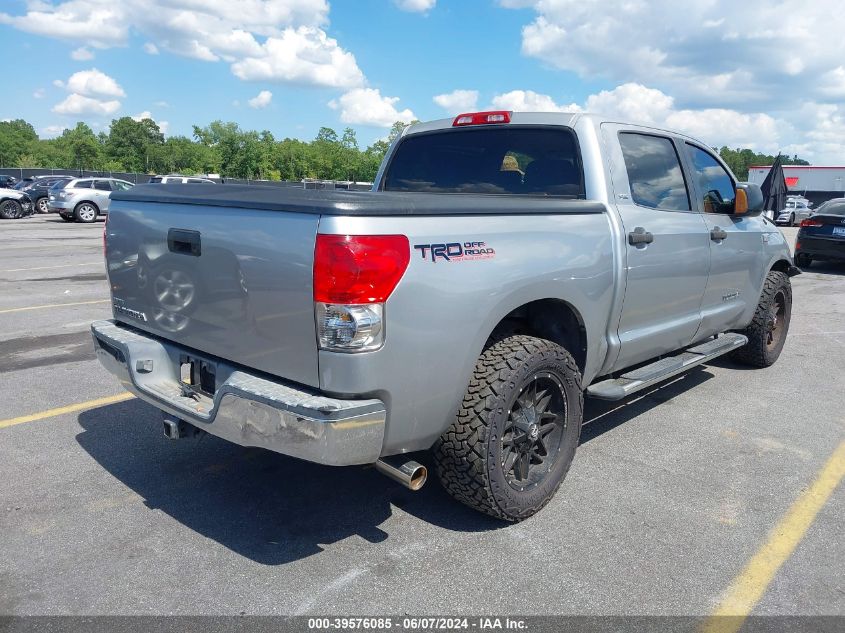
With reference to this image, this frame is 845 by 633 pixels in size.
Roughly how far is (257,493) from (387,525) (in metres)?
0.77

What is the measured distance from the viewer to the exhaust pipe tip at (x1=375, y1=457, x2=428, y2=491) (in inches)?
109

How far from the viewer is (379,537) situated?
3182mm

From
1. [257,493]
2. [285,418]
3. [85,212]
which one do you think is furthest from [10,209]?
[285,418]

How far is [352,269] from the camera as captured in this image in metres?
2.47

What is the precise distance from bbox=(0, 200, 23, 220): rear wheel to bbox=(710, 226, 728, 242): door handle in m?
27.2

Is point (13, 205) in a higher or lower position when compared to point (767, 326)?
lower

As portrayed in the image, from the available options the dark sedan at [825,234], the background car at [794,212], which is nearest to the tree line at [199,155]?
the background car at [794,212]

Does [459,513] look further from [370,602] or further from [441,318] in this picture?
[441,318]

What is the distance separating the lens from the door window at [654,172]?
13.5 ft

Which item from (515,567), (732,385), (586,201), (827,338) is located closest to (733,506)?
(515,567)

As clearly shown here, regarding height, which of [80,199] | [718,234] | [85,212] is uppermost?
[718,234]

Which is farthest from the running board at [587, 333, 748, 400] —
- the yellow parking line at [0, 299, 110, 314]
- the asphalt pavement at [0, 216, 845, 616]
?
the yellow parking line at [0, 299, 110, 314]

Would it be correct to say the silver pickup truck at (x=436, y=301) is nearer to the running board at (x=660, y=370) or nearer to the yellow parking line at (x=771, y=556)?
the running board at (x=660, y=370)

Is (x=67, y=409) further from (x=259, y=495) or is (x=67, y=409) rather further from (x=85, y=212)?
(x=85, y=212)
